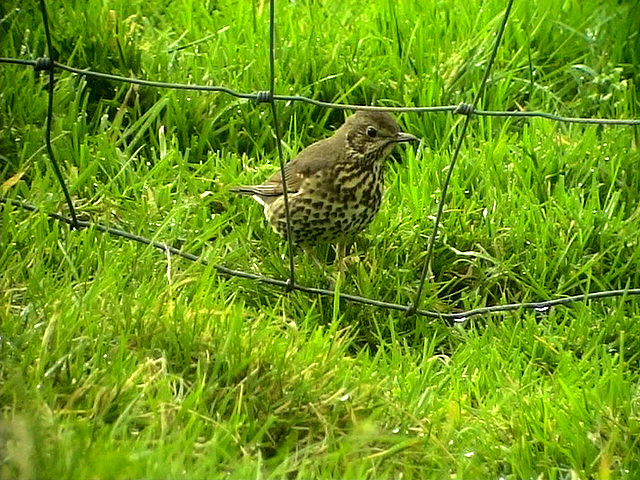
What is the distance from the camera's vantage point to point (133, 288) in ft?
12.9

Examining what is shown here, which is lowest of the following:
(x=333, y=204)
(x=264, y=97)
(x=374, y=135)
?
(x=333, y=204)

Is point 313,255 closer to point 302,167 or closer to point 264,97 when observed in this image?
point 302,167

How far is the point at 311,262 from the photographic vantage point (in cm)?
472

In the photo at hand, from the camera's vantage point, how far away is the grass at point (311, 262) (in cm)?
330

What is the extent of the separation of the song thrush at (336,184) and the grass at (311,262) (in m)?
0.12

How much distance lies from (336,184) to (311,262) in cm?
32

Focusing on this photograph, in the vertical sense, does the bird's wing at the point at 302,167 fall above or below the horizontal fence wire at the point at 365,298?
above

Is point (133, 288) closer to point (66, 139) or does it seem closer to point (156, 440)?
point (156, 440)

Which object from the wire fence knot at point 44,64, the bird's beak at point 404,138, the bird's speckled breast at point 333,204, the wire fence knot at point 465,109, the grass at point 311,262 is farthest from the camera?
the bird's beak at point 404,138

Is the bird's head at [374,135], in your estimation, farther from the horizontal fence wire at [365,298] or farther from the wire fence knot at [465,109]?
the wire fence knot at [465,109]

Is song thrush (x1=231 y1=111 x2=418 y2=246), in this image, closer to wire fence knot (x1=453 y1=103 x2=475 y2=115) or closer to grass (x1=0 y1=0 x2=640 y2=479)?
grass (x1=0 y1=0 x2=640 y2=479)

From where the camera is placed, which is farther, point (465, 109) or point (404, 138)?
point (404, 138)

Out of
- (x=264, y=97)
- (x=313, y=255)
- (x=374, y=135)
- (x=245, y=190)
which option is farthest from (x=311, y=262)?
(x=264, y=97)

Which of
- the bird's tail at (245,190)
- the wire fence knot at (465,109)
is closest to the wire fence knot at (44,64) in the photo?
the bird's tail at (245,190)
